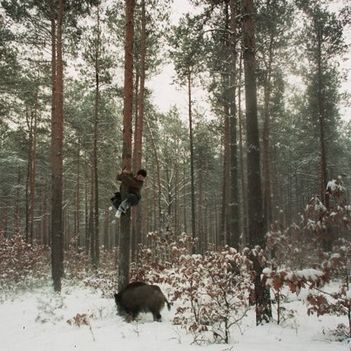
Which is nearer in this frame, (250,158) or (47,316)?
(250,158)

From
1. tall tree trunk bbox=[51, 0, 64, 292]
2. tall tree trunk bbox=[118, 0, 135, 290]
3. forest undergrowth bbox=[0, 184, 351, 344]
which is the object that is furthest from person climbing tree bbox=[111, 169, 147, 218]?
tall tree trunk bbox=[51, 0, 64, 292]

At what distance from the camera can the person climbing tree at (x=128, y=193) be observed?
33.9ft

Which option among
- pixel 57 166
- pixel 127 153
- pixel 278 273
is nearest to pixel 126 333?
pixel 278 273

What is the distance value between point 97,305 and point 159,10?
13.8 metres

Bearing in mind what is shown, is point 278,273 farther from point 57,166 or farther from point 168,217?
point 168,217

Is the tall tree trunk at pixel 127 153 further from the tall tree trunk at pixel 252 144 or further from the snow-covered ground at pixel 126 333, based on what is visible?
the tall tree trunk at pixel 252 144

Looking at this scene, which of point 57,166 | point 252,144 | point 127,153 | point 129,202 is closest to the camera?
point 252,144

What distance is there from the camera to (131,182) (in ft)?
34.4

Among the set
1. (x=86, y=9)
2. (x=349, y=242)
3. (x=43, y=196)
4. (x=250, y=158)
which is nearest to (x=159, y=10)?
(x=86, y=9)

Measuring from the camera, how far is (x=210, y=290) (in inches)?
309

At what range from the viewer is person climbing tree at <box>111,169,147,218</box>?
10.3m

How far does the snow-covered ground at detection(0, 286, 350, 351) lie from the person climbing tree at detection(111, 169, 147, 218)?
2.51 meters

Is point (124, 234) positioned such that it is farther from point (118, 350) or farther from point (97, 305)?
point (118, 350)

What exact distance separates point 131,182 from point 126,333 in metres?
3.60
